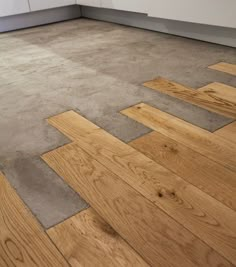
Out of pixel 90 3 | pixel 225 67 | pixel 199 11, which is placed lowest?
pixel 225 67

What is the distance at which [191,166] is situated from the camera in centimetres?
121

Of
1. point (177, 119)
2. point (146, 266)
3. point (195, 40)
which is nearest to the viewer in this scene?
point (146, 266)

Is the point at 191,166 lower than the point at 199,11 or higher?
lower

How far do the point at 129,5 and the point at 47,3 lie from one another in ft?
3.43

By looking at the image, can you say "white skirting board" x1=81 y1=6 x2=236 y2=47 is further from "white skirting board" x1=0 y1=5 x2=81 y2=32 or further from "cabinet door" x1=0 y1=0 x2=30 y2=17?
"cabinet door" x1=0 y1=0 x2=30 y2=17

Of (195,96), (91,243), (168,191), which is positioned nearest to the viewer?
(91,243)

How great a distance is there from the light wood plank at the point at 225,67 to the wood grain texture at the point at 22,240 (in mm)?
1550

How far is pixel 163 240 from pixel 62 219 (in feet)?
1.06

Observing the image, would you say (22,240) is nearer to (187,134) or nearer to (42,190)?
(42,190)

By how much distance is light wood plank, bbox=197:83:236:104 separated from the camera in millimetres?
1729

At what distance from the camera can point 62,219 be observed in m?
1.01

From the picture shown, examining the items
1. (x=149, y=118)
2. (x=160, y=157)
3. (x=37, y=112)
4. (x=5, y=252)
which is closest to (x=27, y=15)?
(x=37, y=112)

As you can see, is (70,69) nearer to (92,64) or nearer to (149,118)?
(92,64)

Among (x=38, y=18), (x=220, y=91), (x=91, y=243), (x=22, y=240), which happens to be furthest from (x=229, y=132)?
(x=38, y=18)
